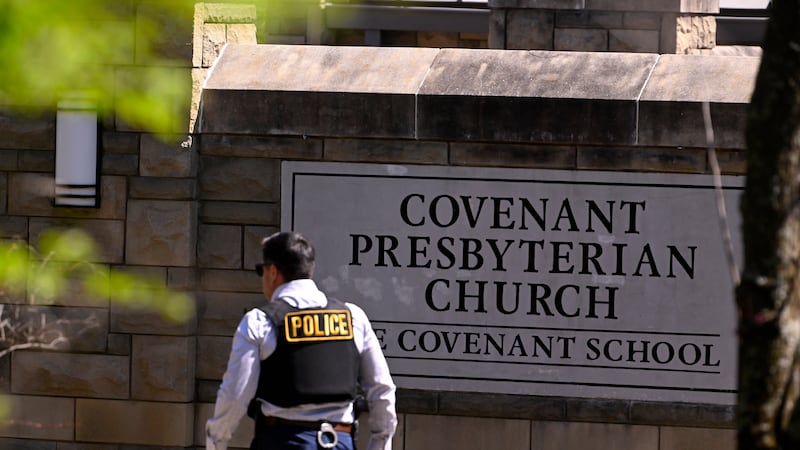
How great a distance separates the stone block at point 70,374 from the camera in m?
8.43

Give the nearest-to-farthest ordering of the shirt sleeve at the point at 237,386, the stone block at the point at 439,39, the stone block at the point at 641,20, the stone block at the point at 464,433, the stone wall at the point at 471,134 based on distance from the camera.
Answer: the shirt sleeve at the point at 237,386, the stone wall at the point at 471,134, the stone block at the point at 464,433, the stone block at the point at 641,20, the stone block at the point at 439,39

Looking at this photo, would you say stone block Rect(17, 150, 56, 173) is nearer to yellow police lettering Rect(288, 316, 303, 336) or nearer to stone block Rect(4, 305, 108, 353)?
stone block Rect(4, 305, 108, 353)

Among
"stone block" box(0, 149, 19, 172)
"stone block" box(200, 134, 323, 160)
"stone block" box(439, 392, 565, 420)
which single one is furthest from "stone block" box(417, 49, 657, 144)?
"stone block" box(0, 149, 19, 172)

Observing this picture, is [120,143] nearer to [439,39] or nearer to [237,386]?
[237,386]

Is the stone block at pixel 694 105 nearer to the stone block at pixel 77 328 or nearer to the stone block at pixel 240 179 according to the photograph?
the stone block at pixel 240 179

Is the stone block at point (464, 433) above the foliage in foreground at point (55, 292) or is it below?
below

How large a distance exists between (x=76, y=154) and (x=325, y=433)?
3.49m

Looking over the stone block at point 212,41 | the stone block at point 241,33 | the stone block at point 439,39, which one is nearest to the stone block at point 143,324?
the stone block at point 212,41

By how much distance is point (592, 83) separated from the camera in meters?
8.23

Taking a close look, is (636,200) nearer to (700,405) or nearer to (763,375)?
(700,405)

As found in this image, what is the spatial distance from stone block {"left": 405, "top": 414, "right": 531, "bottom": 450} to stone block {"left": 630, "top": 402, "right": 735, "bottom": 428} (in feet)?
2.12

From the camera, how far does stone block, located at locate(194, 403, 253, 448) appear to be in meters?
8.46

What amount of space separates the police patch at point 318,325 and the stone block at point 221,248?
2797 mm

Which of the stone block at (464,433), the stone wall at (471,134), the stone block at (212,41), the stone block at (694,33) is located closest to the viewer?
the stone wall at (471,134)
